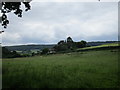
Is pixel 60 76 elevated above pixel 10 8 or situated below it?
below

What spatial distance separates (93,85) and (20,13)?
27.8ft

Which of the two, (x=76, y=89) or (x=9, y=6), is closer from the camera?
(x=76, y=89)

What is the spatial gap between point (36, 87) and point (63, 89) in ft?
4.71

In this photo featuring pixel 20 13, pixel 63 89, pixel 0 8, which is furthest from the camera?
pixel 20 13

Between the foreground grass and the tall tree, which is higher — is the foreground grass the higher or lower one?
the lower one

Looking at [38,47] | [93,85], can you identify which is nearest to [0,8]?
[93,85]

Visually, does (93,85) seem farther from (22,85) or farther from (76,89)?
(22,85)

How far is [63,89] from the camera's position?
771 cm

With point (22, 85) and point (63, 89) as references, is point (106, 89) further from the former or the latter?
point (22, 85)

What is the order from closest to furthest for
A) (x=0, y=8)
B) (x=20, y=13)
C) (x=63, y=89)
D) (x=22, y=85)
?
1. (x=63, y=89)
2. (x=22, y=85)
3. (x=0, y=8)
4. (x=20, y=13)

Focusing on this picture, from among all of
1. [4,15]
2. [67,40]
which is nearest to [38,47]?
[67,40]

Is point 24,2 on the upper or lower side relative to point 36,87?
upper

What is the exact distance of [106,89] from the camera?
25.7 ft

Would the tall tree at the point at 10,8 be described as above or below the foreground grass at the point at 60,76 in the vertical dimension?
above
